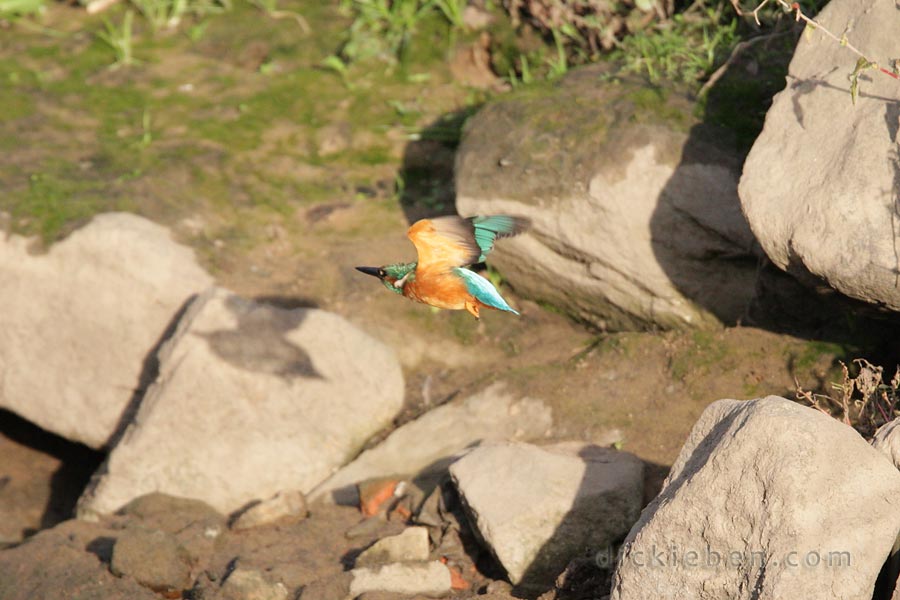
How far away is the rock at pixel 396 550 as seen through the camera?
16.1 feet

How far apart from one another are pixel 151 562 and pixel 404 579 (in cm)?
122

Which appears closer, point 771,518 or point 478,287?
point 771,518

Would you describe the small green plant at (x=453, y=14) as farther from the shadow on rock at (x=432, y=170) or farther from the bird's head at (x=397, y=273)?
the bird's head at (x=397, y=273)

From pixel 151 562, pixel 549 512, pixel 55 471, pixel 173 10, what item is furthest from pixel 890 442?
pixel 173 10

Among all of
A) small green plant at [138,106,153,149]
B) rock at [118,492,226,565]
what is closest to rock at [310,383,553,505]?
rock at [118,492,226,565]

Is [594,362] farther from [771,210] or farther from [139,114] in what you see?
[139,114]

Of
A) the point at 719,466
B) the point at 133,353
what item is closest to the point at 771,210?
the point at 719,466

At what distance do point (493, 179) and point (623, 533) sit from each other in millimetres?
2264

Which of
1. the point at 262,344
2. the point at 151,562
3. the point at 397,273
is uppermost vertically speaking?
the point at 397,273

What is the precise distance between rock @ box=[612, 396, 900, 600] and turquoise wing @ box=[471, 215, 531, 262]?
4.05ft

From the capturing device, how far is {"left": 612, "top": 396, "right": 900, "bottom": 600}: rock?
3324 millimetres

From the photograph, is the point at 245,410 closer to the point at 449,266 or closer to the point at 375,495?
the point at 375,495

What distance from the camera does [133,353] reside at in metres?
6.30

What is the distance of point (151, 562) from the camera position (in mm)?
4953
